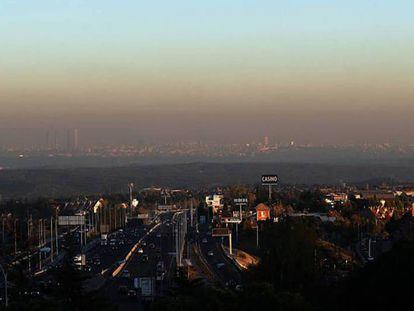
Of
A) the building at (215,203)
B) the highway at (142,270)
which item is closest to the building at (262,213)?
the highway at (142,270)

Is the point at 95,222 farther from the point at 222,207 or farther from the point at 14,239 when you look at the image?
the point at 14,239

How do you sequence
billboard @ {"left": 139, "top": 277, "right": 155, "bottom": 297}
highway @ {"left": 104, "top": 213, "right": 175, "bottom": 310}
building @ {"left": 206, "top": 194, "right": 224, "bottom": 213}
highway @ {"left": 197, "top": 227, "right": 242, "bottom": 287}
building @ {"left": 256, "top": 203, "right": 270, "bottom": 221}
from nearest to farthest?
1. highway @ {"left": 104, "top": 213, "right": 175, "bottom": 310}
2. billboard @ {"left": 139, "top": 277, "right": 155, "bottom": 297}
3. highway @ {"left": 197, "top": 227, "right": 242, "bottom": 287}
4. building @ {"left": 256, "top": 203, "right": 270, "bottom": 221}
5. building @ {"left": 206, "top": 194, "right": 224, "bottom": 213}

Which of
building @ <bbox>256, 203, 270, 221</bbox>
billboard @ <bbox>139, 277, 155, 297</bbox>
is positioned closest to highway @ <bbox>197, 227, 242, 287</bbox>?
billboard @ <bbox>139, 277, 155, 297</bbox>

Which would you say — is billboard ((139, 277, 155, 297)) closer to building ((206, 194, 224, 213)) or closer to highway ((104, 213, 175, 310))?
highway ((104, 213, 175, 310))

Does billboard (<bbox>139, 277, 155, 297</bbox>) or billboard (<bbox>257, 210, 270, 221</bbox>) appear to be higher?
billboard (<bbox>139, 277, 155, 297</bbox>)

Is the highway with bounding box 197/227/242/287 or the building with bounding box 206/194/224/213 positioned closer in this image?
the highway with bounding box 197/227/242/287

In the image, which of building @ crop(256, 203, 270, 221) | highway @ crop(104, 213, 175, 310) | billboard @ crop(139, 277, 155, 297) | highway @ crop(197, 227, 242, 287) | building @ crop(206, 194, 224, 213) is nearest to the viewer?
highway @ crop(104, 213, 175, 310)

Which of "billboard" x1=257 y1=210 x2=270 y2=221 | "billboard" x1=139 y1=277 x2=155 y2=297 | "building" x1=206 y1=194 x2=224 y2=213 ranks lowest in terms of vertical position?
"building" x1=206 y1=194 x2=224 y2=213

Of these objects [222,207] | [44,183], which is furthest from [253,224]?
[44,183]

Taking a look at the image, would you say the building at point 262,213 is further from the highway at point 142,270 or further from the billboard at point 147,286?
the billboard at point 147,286

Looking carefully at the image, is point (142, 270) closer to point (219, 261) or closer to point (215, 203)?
point (219, 261)

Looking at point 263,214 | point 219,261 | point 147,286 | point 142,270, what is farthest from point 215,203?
point 147,286
